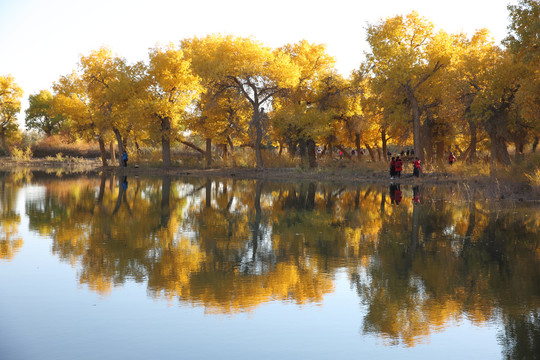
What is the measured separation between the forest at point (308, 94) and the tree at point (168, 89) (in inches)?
3.5

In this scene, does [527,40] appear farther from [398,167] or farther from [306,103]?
[306,103]

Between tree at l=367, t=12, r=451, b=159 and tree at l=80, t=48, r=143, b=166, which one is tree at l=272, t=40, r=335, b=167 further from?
tree at l=80, t=48, r=143, b=166

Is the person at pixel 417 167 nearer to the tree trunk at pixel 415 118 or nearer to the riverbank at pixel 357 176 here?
the riverbank at pixel 357 176

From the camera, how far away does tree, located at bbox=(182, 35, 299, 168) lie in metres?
43.0

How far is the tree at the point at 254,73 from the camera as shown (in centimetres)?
4303

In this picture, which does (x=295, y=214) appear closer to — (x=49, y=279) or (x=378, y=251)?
(x=378, y=251)

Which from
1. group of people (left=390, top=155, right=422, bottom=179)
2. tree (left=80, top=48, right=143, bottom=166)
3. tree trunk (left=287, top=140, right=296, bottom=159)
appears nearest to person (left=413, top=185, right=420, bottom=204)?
group of people (left=390, top=155, right=422, bottom=179)

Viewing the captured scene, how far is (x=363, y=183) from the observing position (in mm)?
37250

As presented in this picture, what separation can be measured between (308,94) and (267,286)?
39508mm

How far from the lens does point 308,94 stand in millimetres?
48125

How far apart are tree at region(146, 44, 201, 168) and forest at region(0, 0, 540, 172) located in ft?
0.29

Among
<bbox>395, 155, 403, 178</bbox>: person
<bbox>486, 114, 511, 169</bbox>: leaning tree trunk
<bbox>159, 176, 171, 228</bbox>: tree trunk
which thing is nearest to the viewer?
<bbox>159, 176, 171, 228</bbox>: tree trunk

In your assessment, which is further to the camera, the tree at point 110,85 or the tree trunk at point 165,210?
the tree at point 110,85

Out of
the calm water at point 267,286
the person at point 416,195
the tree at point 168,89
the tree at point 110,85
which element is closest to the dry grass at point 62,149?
the tree at point 110,85
